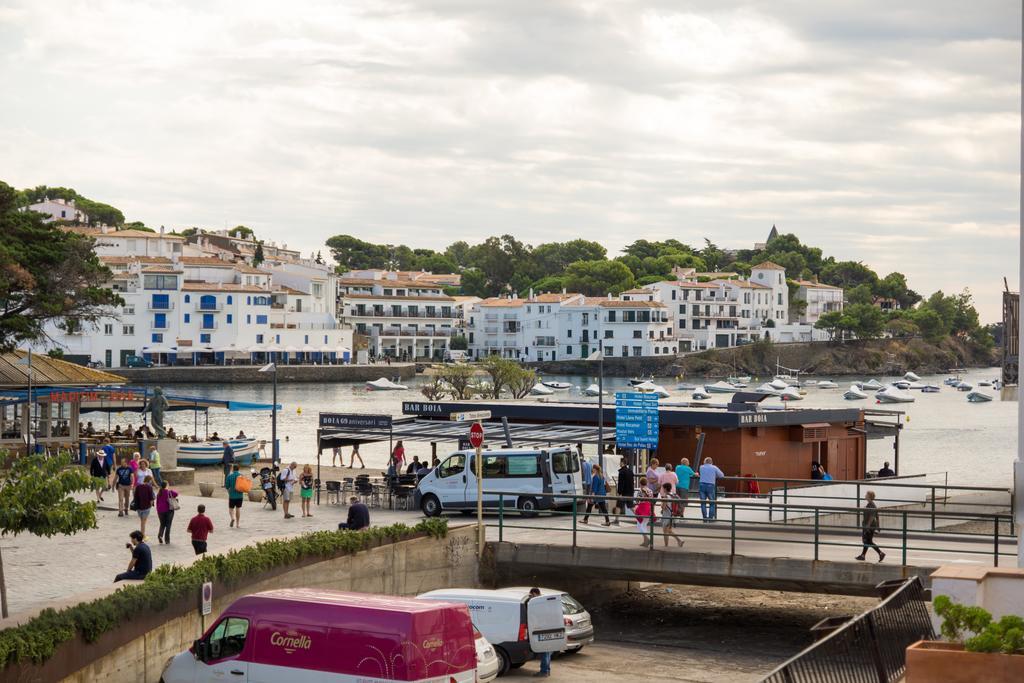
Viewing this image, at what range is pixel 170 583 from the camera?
1762 cm

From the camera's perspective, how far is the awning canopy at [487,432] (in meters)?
32.3

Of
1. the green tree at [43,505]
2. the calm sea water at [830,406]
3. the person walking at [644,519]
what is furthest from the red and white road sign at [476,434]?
the calm sea water at [830,406]

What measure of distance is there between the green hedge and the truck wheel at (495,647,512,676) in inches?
144

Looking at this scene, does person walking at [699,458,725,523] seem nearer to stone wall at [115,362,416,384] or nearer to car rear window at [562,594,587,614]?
car rear window at [562,594,587,614]

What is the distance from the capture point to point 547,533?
81.5ft

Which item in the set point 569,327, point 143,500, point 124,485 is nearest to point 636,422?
point 143,500

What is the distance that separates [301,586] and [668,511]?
7.17 m

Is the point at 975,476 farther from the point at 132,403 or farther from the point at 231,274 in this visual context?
the point at 231,274

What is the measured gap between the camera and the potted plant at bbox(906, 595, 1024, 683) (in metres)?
9.46

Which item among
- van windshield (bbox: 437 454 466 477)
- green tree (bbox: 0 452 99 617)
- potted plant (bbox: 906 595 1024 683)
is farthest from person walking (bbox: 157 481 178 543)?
potted plant (bbox: 906 595 1024 683)

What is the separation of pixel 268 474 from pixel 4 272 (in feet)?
34.6

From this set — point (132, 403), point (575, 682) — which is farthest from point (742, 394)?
point (132, 403)

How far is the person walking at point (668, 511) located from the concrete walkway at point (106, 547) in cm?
576

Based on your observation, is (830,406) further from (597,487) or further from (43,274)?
Answer: (597,487)
